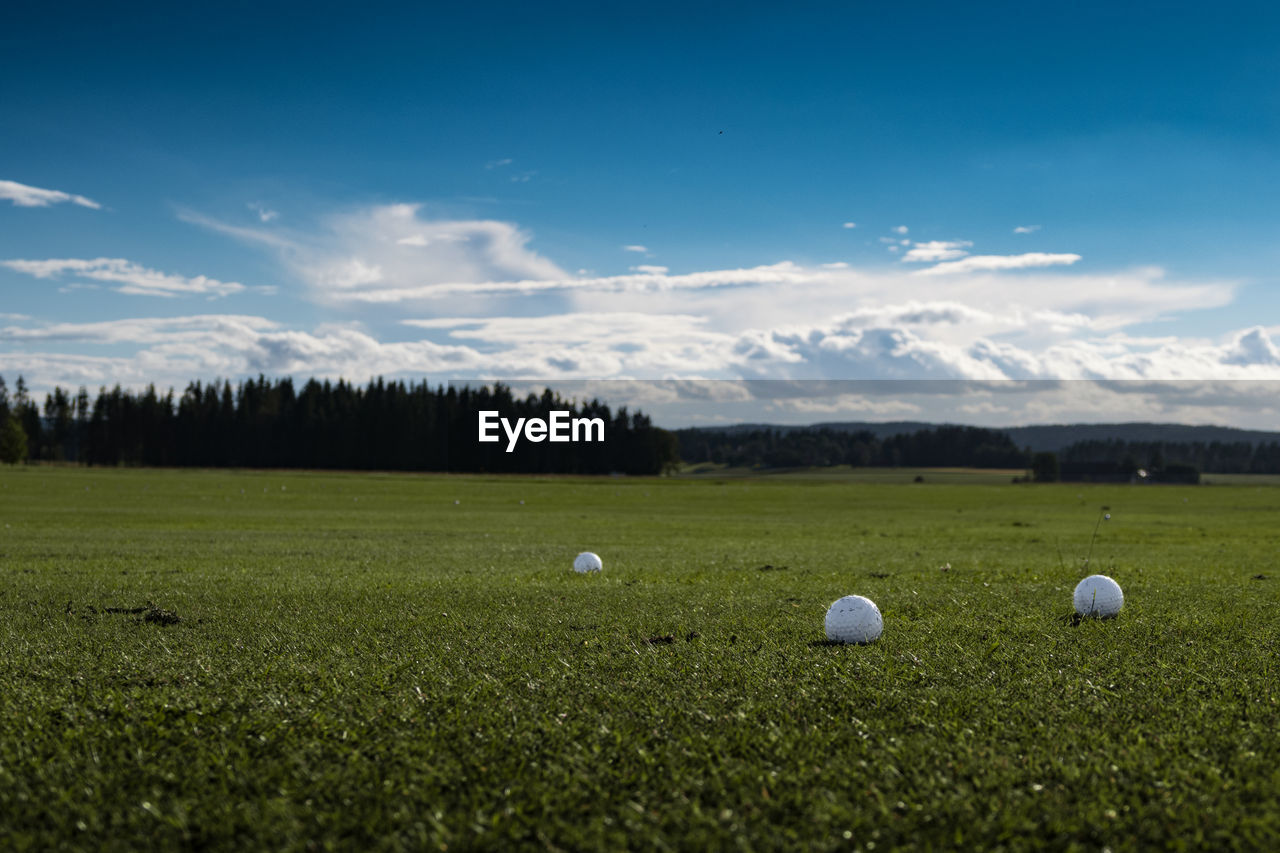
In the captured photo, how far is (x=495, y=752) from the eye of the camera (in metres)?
4.96

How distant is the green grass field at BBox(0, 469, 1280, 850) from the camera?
13.7 feet

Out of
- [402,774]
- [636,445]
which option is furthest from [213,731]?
[636,445]

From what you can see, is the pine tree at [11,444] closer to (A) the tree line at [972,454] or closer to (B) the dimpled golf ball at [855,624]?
(A) the tree line at [972,454]

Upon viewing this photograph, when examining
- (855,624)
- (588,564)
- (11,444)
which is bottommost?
(588,564)

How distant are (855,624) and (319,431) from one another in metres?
120

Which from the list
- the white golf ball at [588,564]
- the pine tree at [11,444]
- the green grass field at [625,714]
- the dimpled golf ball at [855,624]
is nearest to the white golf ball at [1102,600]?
the green grass field at [625,714]

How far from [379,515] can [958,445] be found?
312ft

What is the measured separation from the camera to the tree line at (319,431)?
95.9m

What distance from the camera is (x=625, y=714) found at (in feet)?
18.4

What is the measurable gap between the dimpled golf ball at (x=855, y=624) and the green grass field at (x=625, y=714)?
16 cm

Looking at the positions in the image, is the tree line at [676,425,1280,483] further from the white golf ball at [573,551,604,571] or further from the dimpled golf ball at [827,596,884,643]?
the dimpled golf ball at [827,596,884,643]

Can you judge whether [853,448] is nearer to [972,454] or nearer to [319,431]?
[972,454]

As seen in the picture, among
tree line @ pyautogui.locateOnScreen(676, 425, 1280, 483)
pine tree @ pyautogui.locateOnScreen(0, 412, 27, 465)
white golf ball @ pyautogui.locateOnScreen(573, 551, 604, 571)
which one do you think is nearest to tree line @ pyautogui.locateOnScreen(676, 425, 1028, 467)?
tree line @ pyautogui.locateOnScreen(676, 425, 1280, 483)

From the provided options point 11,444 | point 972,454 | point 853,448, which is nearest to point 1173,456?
point 972,454
